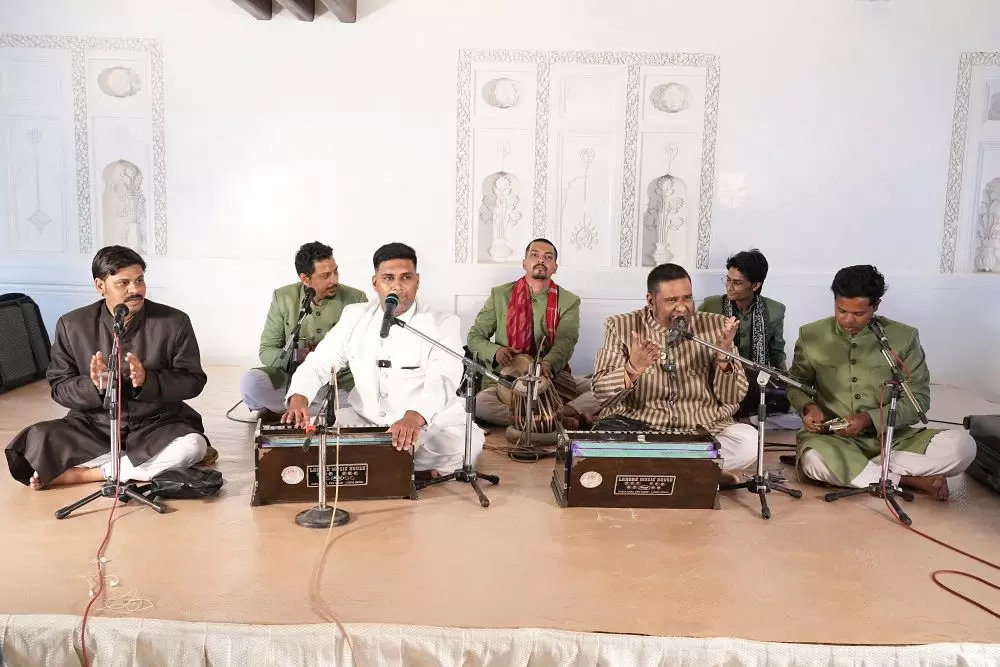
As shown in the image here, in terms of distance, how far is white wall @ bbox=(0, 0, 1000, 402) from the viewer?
23.3ft

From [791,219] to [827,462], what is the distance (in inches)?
147

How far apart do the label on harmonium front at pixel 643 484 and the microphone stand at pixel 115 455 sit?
6.15ft

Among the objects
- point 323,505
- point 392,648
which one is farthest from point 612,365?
point 392,648

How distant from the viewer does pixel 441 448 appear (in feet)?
13.6

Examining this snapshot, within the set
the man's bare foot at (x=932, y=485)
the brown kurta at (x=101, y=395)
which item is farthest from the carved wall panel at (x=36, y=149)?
the man's bare foot at (x=932, y=485)

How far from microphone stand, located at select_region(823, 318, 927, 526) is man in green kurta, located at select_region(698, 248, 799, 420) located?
53.8 inches

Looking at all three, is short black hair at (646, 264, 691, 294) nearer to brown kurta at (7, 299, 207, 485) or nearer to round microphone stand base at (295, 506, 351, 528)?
round microphone stand base at (295, 506, 351, 528)

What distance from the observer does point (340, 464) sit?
3689mm

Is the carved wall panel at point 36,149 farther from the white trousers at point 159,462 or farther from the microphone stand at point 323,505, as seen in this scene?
the microphone stand at point 323,505

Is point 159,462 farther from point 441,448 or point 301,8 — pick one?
point 301,8

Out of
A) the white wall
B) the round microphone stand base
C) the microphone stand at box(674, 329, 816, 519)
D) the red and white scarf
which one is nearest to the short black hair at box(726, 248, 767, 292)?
the red and white scarf

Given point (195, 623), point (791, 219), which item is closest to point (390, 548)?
point (195, 623)

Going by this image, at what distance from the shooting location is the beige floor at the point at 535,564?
2701 millimetres

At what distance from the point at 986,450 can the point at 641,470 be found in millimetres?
1827
